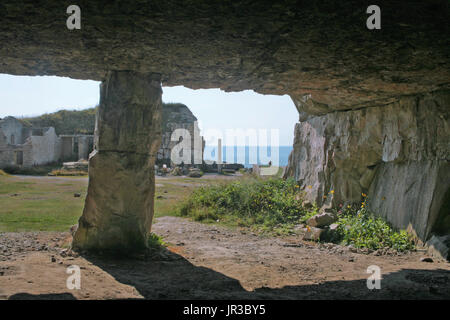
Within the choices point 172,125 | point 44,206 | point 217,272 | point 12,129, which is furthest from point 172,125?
point 217,272

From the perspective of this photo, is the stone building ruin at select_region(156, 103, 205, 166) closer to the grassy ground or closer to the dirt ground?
the grassy ground

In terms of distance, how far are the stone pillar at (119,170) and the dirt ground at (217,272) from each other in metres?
0.33

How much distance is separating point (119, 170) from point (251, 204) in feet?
16.0

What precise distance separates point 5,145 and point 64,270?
23132mm

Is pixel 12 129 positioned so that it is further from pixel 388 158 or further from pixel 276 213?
pixel 388 158

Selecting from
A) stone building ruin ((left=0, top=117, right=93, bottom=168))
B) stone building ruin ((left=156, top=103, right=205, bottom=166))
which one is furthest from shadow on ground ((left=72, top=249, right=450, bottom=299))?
stone building ruin ((left=156, top=103, right=205, bottom=166))

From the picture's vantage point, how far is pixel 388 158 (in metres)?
7.16

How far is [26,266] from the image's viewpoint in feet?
14.5

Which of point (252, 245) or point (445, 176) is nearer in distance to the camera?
point (445, 176)

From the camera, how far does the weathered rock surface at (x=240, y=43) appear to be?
3133 mm

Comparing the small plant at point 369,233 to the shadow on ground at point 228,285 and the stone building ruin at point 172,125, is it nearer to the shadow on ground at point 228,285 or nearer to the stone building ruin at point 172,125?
the shadow on ground at point 228,285
